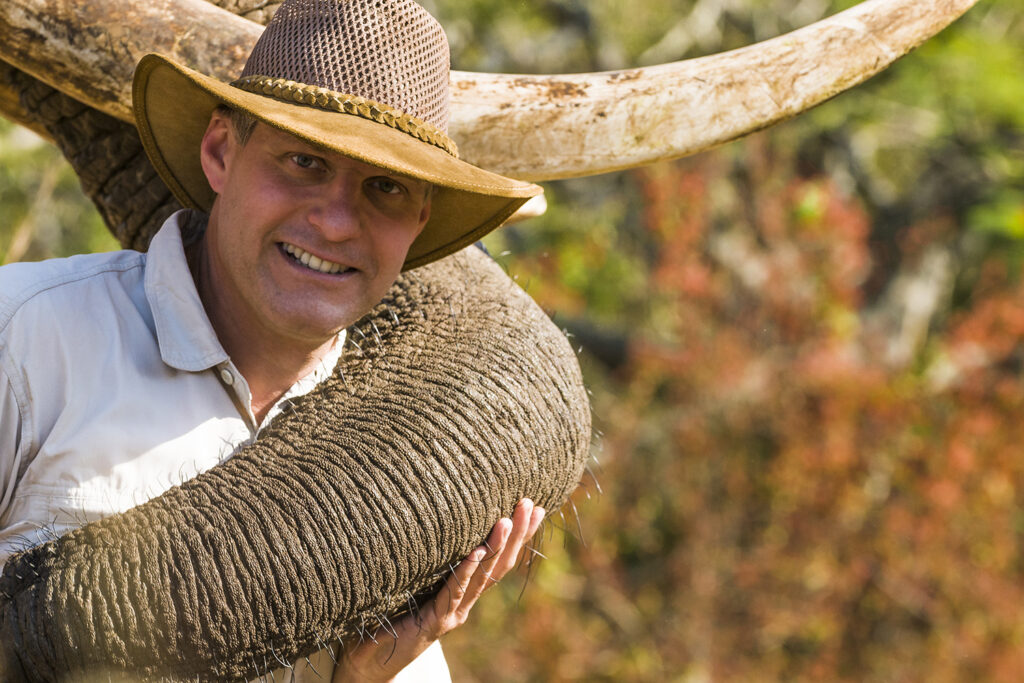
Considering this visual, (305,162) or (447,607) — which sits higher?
(305,162)

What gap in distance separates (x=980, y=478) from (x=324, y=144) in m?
6.04

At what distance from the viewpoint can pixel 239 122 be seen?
7.00ft

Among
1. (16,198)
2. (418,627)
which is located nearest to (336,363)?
(418,627)

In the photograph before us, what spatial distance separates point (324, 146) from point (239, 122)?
0.34 metres

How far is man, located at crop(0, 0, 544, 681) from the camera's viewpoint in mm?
1919

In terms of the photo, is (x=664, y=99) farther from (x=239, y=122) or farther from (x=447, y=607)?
(x=447, y=607)

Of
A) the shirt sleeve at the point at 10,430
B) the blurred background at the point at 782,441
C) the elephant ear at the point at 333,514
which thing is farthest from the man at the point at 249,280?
the blurred background at the point at 782,441

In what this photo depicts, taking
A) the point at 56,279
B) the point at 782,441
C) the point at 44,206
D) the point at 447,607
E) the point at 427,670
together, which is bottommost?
the point at 782,441

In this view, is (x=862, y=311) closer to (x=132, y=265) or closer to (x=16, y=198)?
(x=16, y=198)

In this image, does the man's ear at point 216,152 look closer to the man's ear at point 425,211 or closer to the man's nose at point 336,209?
the man's nose at point 336,209

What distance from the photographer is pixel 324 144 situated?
184cm

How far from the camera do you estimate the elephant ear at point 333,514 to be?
1.71m

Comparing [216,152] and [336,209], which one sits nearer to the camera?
[336,209]

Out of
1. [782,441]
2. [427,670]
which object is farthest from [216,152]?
[782,441]
